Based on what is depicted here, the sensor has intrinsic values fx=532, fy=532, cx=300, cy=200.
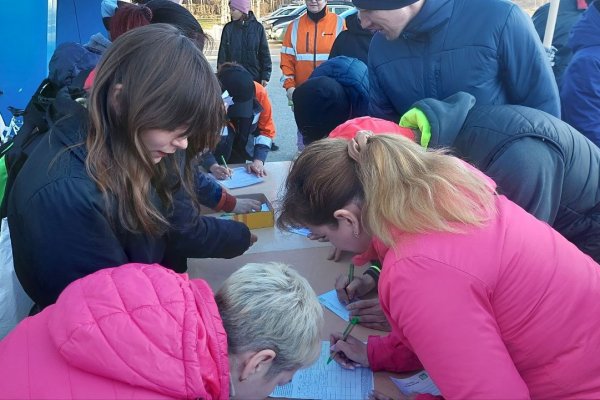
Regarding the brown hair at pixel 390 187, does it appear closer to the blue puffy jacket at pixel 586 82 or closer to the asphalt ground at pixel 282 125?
the blue puffy jacket at pixel 586 82

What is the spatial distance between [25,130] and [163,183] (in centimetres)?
39

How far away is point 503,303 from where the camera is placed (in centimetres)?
101

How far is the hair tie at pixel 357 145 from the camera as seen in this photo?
3.78ft

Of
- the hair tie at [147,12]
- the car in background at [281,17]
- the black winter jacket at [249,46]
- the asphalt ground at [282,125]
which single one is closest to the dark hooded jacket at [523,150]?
the hair tie at [147,12]

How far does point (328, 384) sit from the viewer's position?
1312mm

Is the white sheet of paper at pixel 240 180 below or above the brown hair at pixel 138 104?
below

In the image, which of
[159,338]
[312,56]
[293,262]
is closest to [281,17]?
[312,56]

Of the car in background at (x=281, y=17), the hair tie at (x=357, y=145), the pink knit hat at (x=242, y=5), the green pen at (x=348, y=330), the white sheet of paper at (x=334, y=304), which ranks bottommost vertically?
the car in background at (x=281, y=17)

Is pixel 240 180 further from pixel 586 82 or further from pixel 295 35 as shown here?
pixel 295 35

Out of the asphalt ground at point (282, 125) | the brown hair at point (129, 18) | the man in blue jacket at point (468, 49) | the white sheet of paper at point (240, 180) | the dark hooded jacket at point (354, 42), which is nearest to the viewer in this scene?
the man in blue jacket at point (468, 49)

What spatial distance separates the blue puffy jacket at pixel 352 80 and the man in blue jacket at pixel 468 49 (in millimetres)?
333

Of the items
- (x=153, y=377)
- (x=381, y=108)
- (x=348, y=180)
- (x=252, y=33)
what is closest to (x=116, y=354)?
(x=153, y=377)

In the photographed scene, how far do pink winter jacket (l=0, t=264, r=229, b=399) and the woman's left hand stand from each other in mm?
1784

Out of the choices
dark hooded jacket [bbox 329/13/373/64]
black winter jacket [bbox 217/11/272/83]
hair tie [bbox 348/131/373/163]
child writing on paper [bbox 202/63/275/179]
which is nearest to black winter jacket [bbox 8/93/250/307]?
hair tie [bbox 348/131/373/163]
